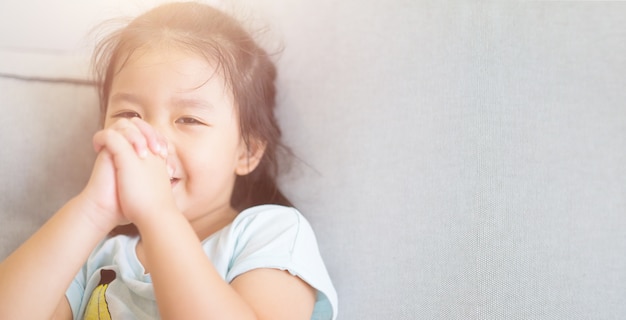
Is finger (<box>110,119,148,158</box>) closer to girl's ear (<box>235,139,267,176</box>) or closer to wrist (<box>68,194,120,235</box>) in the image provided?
wrist (<box>68,194,120,235</box>)

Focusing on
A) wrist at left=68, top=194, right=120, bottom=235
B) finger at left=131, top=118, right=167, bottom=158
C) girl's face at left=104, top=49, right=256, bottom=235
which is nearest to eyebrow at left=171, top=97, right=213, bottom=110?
girl's face at left=104, top=49, right=256, bottom=235

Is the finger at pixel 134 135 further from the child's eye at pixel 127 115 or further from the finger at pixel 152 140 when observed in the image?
the child's eye at pixel 127 115

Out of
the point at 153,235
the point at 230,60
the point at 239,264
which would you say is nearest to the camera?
the point at 153,235

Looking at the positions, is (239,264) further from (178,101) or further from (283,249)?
(178,101)

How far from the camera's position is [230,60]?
0.98m

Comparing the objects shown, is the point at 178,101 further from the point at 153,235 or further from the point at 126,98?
the point at 153,235

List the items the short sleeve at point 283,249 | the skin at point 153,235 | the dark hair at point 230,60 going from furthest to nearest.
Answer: the dark hair at point 230,60
the short sleeve at point 283,249
the skin at point 153,235

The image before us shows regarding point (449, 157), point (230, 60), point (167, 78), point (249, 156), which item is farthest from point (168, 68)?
Answer: point (449, 157)

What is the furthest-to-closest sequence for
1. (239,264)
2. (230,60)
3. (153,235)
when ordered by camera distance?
(230,60) → (239,264) → (153,235)

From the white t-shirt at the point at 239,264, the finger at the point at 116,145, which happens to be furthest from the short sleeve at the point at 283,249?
the finger at the point at 116,145

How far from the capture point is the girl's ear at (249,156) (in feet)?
3.38

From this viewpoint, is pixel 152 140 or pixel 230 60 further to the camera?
pixel 230 60

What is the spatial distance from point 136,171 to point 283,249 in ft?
0.78

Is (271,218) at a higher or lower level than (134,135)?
lower
